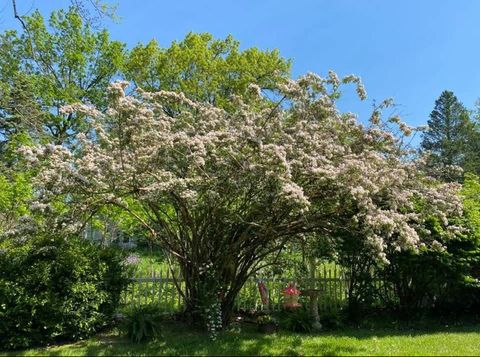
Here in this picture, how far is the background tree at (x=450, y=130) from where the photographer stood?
36000 mm

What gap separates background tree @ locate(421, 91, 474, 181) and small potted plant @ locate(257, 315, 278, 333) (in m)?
32.2

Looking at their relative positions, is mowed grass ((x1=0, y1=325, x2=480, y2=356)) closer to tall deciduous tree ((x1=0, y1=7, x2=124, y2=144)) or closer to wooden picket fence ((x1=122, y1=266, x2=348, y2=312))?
wooden picket fence ((x1=122, y1=266, x2=348, y2=312))

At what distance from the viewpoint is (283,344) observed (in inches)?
254


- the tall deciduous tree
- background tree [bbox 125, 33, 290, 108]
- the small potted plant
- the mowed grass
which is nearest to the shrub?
the mowed grass

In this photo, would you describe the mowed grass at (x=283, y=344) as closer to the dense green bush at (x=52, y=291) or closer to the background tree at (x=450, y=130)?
the dense green bush at (x=52, y=291)

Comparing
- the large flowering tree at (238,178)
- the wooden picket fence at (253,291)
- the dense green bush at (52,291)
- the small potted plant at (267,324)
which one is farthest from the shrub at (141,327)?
the small potted plant at (267,324)

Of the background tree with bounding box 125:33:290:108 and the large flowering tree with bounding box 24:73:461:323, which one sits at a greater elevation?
the background tree with bounding box 125:33:290:108

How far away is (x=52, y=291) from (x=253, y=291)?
418 cm

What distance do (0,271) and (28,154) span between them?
6.32ft

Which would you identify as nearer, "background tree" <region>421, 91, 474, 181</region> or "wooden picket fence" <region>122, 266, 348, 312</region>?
"wooden picket fence" <region>122, 266, 348, 312</region>

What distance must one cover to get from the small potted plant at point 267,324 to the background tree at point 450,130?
1266 inches

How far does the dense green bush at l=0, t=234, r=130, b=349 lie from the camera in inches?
251

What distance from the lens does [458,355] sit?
566 centimetres

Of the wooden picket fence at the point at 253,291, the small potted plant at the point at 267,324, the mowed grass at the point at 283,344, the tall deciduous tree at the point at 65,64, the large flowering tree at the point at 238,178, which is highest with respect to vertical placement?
the tall deciduous tree at the point at 65,64
